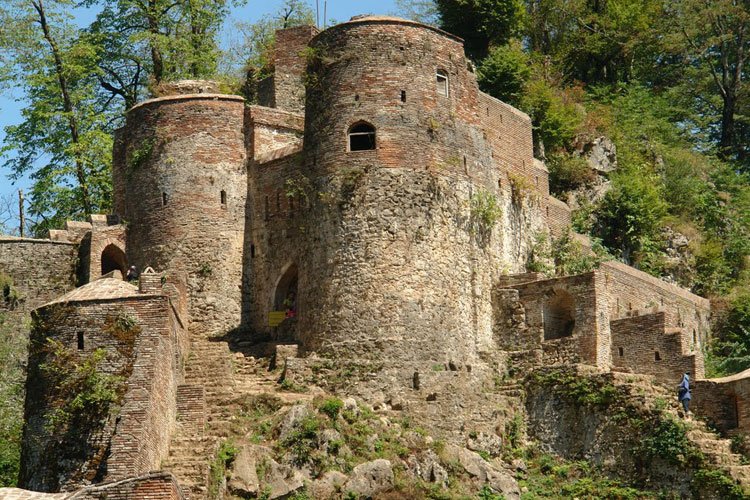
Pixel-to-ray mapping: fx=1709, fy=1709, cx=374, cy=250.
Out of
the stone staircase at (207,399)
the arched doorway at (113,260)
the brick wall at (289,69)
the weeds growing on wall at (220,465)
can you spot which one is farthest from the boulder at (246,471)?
the brick wall at (289,69)

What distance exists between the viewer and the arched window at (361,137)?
139 ft

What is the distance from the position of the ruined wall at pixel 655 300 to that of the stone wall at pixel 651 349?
3.33ft

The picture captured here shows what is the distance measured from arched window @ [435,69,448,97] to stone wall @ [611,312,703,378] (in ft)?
24.5

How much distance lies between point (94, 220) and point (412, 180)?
9502mm

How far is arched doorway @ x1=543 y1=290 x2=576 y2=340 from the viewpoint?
4366 centimetres

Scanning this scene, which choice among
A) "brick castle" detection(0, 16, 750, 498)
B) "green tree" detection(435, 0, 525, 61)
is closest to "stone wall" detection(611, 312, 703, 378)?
"brick castle" detection(0, 16, 750, 498)

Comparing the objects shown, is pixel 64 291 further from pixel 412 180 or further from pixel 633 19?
pixel 633 19

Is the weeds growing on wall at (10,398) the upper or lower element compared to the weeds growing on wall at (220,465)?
upper

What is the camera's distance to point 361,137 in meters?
42.7

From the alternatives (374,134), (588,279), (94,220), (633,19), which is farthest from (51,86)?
(633,19)

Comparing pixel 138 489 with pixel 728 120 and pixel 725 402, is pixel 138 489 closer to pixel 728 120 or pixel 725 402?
pixel 725 402

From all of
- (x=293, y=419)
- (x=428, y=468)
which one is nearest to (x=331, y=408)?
(x=293, y=419)

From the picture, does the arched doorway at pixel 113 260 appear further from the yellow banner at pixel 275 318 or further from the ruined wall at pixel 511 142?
the ruined wall at pixel 511 142

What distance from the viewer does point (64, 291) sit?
1793 inches
